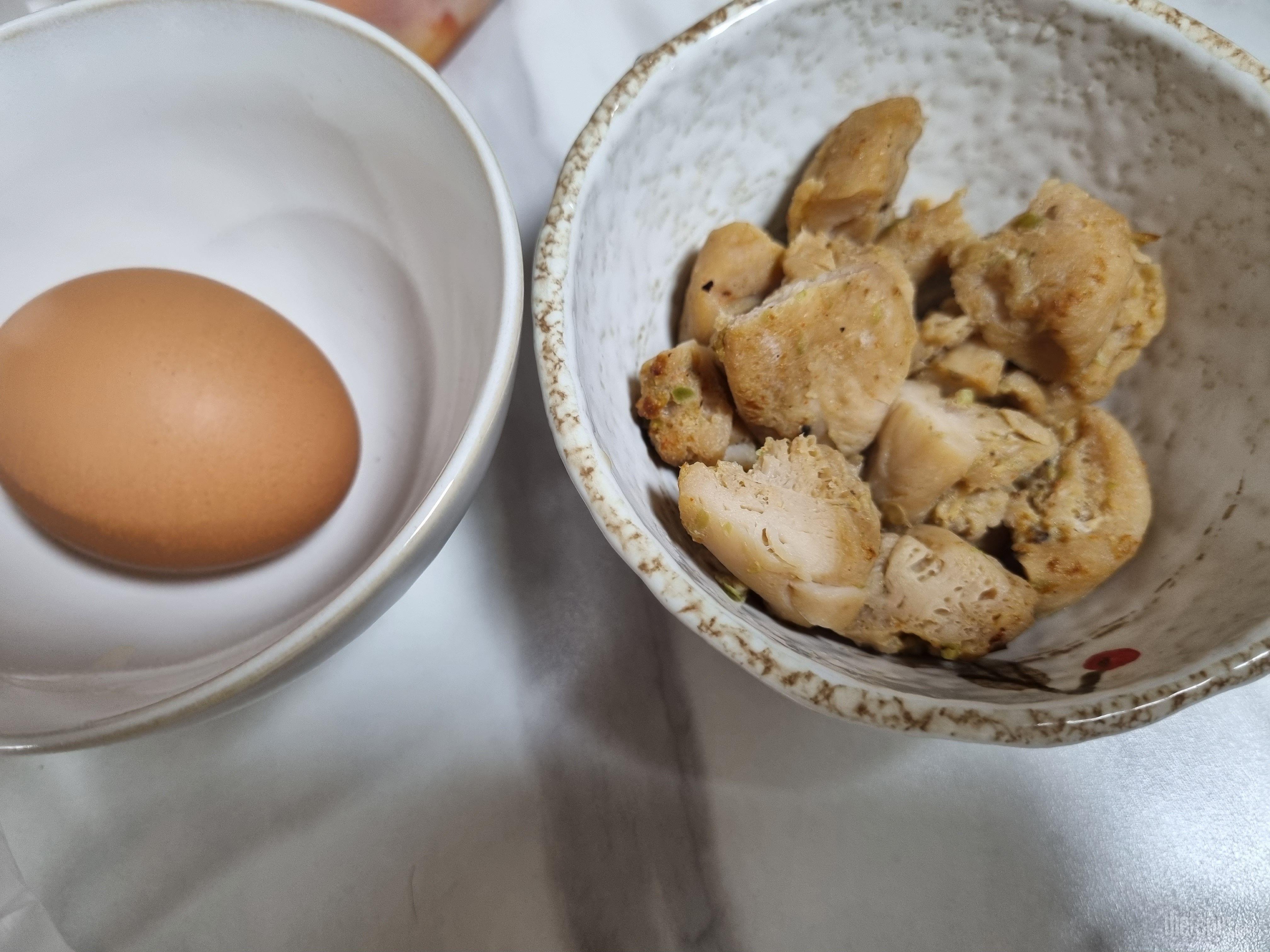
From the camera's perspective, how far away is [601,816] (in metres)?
0.60

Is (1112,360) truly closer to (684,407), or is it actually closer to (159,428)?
(684,407)

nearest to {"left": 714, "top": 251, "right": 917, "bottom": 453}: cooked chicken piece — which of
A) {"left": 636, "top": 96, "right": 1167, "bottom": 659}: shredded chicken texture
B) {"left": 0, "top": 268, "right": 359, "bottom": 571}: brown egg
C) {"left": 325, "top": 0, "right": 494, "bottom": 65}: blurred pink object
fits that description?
{"left": 636, "top": 96, "right": 1167, "bottom": 659}: shredded chicken texture

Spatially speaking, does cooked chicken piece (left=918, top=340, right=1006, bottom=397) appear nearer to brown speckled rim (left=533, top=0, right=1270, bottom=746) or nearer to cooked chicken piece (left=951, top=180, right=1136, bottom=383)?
cooked chicken piece (left=951, top=180, right=1136, bottom=383)

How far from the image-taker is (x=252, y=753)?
606mm

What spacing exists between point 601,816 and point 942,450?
36 centimetres

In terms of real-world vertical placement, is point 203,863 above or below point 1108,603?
below

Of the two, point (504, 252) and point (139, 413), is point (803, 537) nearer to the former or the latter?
point (504, 252)

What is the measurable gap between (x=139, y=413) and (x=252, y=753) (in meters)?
0.26

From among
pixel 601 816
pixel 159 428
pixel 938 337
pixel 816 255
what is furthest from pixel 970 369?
pixel 159 428

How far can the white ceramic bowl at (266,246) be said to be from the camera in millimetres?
498

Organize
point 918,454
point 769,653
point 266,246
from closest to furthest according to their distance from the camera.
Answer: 1. point 769,653
2. point 918,454
3. point 266,246

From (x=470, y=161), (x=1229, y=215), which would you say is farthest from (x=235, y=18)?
(x=1229, y=215)

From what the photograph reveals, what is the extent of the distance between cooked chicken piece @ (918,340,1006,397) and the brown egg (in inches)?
17.5

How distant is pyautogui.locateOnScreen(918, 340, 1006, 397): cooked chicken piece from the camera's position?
0.56 m
